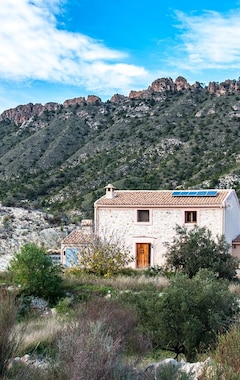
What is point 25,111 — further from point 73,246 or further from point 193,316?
point 193,316

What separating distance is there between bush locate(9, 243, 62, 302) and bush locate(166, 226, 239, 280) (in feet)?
19.5

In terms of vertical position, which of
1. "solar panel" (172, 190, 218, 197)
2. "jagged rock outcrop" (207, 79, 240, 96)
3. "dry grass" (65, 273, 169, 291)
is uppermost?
"jagged rock outcrop" (207, 79, 240, 96)

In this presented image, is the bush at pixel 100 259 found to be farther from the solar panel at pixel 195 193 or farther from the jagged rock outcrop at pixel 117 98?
the jagged rock outcrop at pixel 117 98

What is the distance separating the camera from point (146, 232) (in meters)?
25.0

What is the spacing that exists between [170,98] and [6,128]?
28375 millimetres

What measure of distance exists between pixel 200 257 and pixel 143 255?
656 cm

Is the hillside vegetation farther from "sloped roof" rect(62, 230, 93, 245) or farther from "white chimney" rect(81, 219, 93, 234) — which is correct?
"sloped roof" rect(62, 230, 93, 245)

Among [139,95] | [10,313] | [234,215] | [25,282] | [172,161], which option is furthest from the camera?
[139,95]

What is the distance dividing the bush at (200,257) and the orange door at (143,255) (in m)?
3.99

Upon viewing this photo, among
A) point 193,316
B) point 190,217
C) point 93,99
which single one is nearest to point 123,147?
point 93,99

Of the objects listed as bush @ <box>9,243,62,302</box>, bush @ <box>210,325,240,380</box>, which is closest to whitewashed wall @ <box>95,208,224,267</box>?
bush @ <box>9,243,62,302</box>

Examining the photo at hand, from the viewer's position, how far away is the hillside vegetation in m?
46.2

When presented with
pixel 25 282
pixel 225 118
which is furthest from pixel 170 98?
pixel 25 282

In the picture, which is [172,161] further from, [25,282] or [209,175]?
[25,282]
